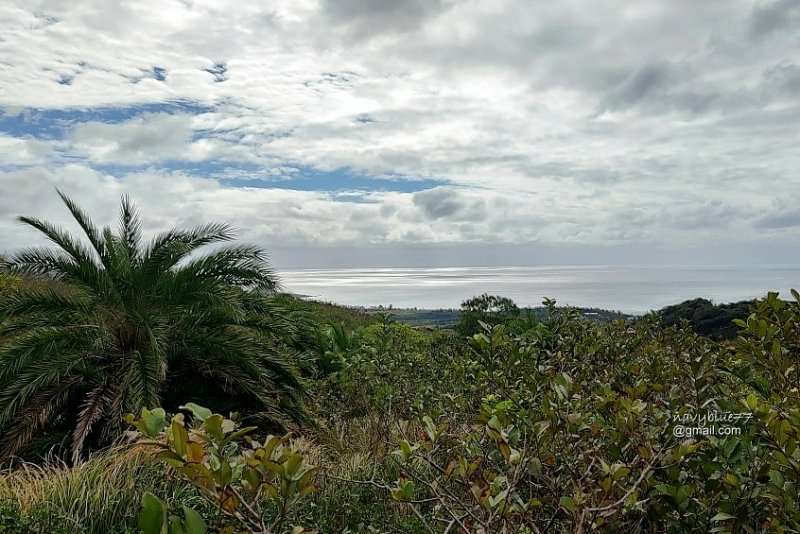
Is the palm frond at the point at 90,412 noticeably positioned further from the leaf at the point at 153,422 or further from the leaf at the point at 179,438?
the leaf at the point at 179,438

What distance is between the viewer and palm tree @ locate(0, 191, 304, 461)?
7160mm

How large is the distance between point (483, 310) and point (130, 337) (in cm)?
473

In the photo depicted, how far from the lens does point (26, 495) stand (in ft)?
16.0

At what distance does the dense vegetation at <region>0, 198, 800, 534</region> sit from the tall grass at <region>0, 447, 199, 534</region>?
2 centimetres

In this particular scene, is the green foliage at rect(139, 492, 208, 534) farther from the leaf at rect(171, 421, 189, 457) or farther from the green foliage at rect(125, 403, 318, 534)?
the leaf at rect(171, 421, 189, 457)

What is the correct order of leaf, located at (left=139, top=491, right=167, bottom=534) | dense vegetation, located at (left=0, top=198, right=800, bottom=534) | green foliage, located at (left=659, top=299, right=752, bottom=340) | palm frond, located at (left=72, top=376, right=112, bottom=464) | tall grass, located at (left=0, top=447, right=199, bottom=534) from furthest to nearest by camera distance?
1. green foliage, located at (left=659, top=299, right=752, bottom=340)
2. palm frond, located at (left=72, top=376, right=112, bottom=464)
3. tall grass, located at (left=0, top=447, right=199, bottom=534)
4. dense vegetation, located at (left=0, top=198, right=800, bottom=534)
5. leaf, located at (left=139, top=491, right=167, bottom=534)

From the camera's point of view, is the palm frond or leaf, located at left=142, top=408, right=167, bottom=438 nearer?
leaf, located at left=142, top=408, right=167, bottom=438

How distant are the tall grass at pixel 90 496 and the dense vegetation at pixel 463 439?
19 millimetres

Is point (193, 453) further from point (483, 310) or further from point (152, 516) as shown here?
point (483, 310)

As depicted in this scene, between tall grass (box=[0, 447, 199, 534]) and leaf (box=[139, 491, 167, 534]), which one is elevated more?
leaf (box=[139, 491, 167, 534])

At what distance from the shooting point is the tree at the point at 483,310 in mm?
8602

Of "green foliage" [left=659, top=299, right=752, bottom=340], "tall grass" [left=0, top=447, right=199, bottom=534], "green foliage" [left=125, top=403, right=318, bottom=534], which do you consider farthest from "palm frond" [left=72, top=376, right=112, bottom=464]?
"green foliage" [left=659, top=299, right=752, bottom=340]

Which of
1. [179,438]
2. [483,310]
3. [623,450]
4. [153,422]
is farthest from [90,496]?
[483,310]

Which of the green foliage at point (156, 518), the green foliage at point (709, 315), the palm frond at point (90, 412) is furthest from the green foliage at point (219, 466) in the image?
the green foliage at point (709, 315)
